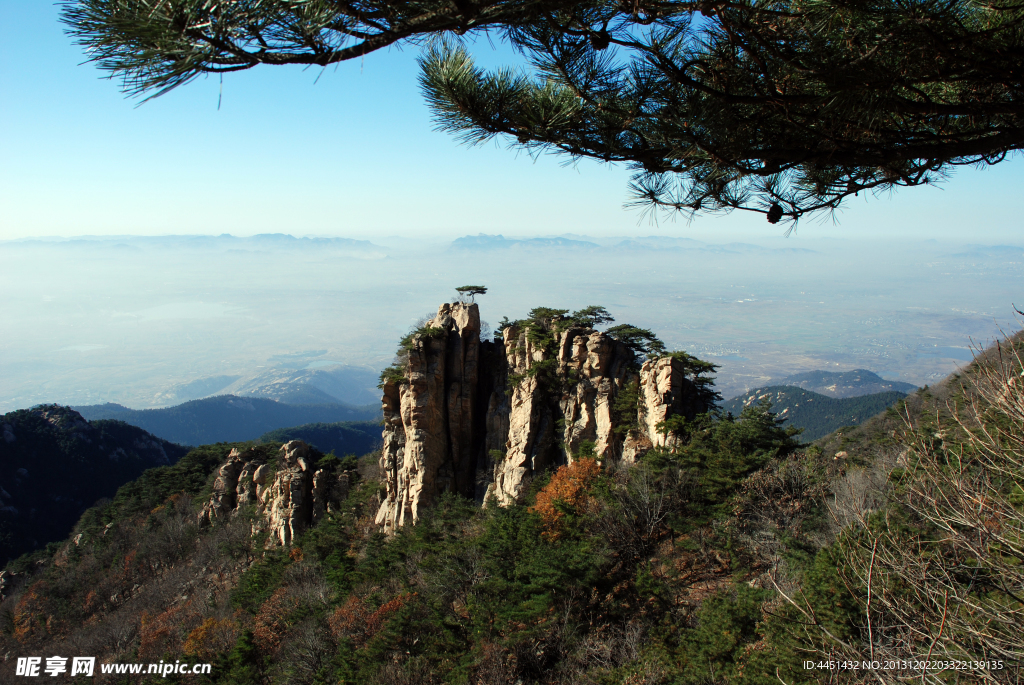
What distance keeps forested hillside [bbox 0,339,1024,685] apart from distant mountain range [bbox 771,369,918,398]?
360 ft

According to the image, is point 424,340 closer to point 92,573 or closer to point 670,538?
point 670,538

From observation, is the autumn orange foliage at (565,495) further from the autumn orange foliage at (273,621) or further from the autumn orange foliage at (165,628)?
the autumn orange foliage at (165,628)

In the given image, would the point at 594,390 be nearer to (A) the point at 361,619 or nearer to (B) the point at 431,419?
(B) the point at 431,419

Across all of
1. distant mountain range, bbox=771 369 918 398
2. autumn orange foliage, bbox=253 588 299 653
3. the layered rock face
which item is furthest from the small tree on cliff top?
distant mountain range, bbox=771 369 918 398

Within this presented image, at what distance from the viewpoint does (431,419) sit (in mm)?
25672

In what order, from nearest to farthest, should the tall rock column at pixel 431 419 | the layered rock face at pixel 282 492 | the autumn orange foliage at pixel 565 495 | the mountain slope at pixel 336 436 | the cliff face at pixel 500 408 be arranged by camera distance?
the autumn orange foliage at pixel 565 495 < the cliff face at pixel 500 408 < the tall rock column at pixel 431 419 < the layered rock face at pixel 282 492 < the mountain slope at pixel 336 436

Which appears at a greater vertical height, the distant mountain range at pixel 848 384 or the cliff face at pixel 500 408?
the cliff face at pixel 500 408

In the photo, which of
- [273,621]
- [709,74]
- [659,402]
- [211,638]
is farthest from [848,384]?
[709,74]

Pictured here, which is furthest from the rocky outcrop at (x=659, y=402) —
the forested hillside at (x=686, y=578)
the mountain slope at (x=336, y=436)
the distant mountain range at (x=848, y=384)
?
the distant mountain range at (x=848, y=384)

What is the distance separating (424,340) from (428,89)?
21075mm

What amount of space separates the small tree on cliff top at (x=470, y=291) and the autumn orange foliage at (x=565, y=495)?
40.3 feet

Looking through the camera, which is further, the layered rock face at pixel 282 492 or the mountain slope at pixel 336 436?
the mountain slope at pixel 336 436

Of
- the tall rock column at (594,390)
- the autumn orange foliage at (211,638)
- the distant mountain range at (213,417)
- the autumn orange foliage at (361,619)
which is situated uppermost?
the tall rock column at (594,390)

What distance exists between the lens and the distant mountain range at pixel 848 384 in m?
115
